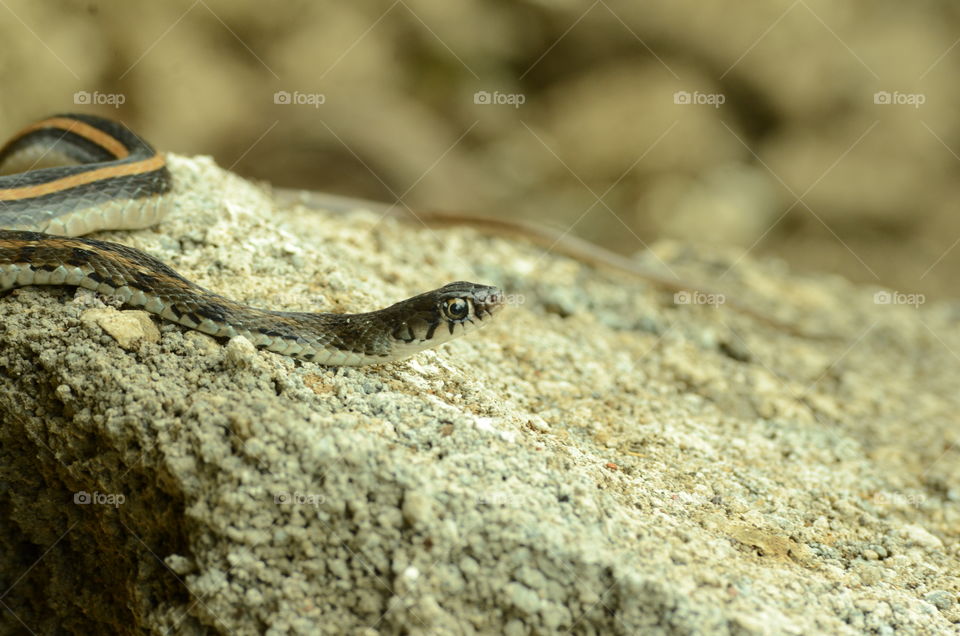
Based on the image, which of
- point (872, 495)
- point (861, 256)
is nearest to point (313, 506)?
point (872, 495)

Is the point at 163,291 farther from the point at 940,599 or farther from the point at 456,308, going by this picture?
the point at 940,599

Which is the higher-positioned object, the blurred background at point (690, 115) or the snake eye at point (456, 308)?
the blurred background at point (690, 115)

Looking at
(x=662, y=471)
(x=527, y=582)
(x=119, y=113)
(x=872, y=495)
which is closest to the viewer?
(x=527, y=582)

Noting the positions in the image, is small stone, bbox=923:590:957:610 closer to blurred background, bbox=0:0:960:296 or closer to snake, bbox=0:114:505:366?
snake, bbox=0:114:505:366

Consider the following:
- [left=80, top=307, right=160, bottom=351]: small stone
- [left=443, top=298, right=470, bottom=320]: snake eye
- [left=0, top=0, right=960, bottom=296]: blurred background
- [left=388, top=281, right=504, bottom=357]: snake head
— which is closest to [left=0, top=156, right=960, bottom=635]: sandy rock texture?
[left=80, top=307, right=160, bottom=351]: small stone

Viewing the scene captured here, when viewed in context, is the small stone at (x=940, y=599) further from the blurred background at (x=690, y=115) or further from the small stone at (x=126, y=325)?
the blurred background at (x=690, y=115)

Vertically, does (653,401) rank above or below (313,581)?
above

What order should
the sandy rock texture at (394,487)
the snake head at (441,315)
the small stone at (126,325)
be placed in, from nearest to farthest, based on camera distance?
the sandy rock texture at (394,487), the small stone at (126,325), the snake head at (441,315)

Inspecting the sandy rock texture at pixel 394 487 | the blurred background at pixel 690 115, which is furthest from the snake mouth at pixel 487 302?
the blurred background at pixel 690 115

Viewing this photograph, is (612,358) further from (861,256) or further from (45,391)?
(861,256)
